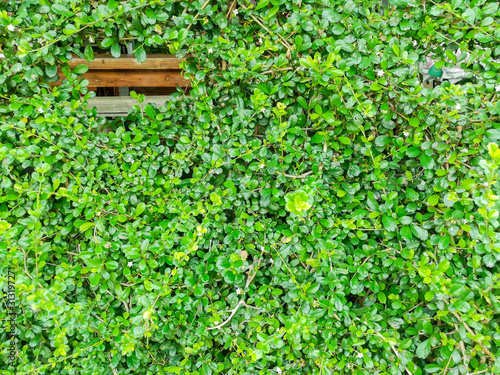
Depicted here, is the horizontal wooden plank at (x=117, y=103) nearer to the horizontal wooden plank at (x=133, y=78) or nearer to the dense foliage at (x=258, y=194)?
the horizontal wooden plank at (x=133, y=78)

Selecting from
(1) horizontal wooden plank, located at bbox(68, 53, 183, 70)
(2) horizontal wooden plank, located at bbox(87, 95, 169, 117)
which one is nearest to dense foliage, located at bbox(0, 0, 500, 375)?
(1) horizontal wooden plank, located at bbox(68, 53, 183, 70)

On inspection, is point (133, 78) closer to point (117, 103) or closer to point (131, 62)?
point (131, 62)

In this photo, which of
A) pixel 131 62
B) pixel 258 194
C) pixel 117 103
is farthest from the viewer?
pixel 117 103

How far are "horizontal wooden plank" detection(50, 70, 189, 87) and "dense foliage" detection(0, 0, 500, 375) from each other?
0.71ft

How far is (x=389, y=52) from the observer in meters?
1.42

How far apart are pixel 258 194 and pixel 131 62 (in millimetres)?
996

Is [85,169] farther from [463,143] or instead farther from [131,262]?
[463,143]

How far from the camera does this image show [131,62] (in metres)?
1.71

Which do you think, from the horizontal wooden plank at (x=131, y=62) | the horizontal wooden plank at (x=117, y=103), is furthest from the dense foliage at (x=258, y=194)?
the horizontal wooden plank at (x=117, y=103)

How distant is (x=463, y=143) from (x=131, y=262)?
159 cm

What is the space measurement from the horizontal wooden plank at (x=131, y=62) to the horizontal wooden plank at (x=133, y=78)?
0.05 metres

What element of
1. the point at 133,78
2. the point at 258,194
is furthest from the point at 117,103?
the point at 258,194

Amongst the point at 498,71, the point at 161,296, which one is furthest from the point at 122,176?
the point at 498,71

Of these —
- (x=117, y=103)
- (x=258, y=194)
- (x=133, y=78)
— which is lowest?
(x=258, y=194)
